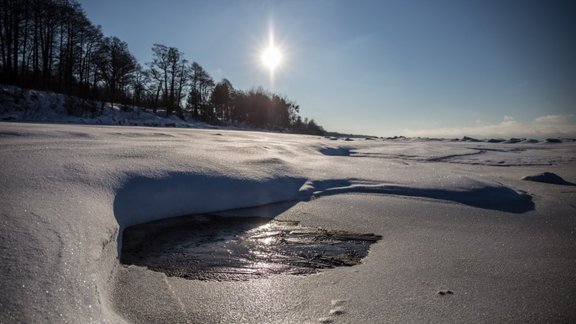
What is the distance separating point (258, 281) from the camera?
144cm

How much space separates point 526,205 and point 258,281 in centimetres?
307

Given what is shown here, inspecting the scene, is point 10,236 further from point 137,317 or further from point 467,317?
point 467,317

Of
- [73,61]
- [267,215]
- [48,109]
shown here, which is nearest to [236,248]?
[267,215]

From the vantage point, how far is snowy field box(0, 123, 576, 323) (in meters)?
1.13

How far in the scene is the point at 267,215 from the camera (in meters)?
2.57

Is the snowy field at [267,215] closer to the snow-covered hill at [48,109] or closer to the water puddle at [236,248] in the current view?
the water puddle at [236,248]

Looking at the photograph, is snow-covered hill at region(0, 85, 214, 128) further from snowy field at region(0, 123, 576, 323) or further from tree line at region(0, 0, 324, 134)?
snowy field at region(0, 123, 576, 323)

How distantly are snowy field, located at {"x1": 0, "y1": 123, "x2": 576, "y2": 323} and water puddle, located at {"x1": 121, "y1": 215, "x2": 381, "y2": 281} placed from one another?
0.28 ft

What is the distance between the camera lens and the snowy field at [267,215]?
113 centimetres

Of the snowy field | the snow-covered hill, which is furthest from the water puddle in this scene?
the snow-covered hill

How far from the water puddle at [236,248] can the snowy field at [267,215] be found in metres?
0.09

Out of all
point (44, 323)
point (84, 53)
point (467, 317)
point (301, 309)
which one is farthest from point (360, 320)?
point (84, 53)

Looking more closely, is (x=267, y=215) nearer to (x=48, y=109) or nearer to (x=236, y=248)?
(x=236, y=248)

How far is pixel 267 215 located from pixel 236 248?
0.73 m
